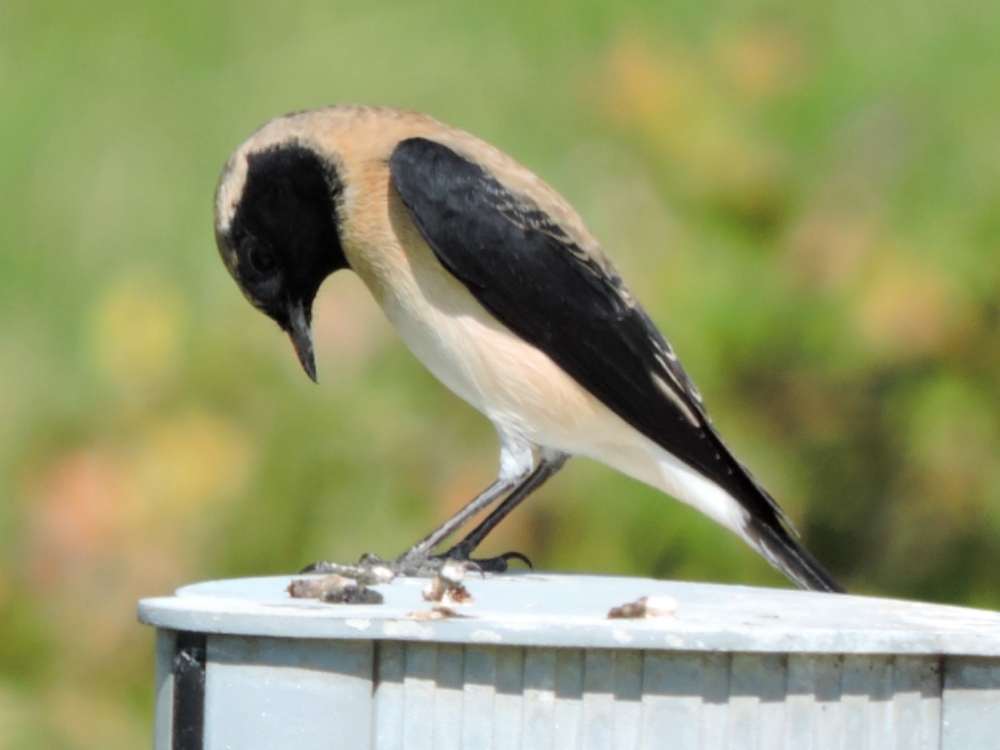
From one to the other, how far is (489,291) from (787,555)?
3.27 feet

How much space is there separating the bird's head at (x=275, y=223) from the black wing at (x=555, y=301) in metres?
0.37

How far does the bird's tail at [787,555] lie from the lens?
3875 mm

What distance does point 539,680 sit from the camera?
2.31 meters

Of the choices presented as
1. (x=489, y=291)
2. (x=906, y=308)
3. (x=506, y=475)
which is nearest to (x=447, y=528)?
(x=506, y=475)

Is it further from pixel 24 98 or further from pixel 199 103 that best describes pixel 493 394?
pixel 24 98

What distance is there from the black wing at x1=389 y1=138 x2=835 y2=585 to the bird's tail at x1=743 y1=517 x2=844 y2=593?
1cm

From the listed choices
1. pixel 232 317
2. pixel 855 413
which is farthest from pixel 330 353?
pixel 855 413

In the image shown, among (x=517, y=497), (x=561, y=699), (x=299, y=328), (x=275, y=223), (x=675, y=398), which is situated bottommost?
(x=561, y=699)

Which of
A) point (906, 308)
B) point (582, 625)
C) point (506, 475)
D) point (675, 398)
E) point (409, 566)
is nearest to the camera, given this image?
point (582, 625)

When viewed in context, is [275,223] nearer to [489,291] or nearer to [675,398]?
[489,291]

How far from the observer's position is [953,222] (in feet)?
18.5

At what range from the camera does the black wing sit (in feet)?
12.9

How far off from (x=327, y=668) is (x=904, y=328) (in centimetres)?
368

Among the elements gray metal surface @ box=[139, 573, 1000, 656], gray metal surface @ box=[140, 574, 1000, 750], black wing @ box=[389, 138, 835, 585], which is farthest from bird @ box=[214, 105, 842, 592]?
gray metal surface @ box=[140, 574, 1000, 750]
